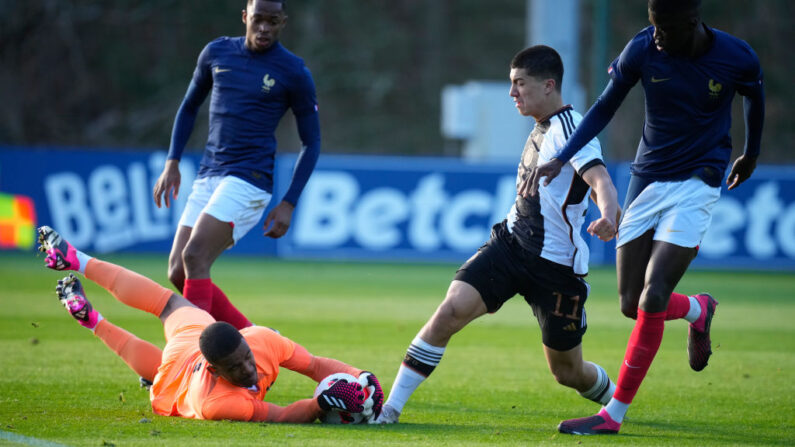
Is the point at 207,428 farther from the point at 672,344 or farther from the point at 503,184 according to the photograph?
the point at 503,184

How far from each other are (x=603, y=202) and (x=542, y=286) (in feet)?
2.28

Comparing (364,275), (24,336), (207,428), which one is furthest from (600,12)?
(207,428)

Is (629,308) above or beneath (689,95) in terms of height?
beneath

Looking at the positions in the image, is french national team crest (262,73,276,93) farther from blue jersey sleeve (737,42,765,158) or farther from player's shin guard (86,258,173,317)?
blue jersey sleeve (737,42,765,158)

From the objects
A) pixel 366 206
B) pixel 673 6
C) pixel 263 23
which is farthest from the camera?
pixel 366 206

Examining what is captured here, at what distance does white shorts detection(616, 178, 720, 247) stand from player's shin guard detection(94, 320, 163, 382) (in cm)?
286

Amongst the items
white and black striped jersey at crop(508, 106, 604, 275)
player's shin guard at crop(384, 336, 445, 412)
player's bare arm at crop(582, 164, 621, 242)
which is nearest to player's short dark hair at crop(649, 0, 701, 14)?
white and black striped jersey at crop(508, 106, 604, 275)

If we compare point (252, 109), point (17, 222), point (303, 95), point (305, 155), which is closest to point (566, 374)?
point (305, 155)

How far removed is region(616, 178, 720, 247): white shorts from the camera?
18.5ft

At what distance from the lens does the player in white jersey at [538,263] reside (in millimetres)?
5695

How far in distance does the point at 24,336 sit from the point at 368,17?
98.5 feet

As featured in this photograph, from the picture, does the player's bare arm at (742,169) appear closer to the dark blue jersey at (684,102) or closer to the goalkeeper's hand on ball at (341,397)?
the dark blue jersey at (684,102)

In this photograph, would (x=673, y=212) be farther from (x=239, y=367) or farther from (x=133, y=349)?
(x=133, y=349)

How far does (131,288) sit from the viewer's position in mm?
6422
